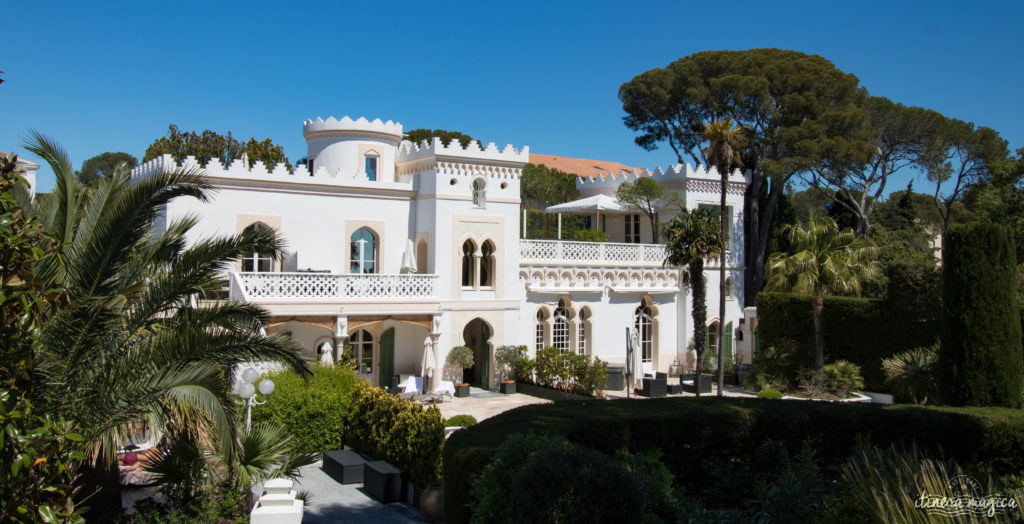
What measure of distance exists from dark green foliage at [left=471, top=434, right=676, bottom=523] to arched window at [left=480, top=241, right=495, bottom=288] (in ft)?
55.3

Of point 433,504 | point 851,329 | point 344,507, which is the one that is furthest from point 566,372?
point 433,504

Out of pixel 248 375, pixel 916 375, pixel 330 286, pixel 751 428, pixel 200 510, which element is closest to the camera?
pixel 200 510

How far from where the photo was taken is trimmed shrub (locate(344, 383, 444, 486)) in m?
12.3

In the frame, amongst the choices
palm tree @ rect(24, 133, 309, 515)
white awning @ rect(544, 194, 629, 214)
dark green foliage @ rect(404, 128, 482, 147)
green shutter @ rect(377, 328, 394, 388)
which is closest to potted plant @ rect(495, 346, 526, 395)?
green shutter @ rect(377, 328, 394, 388)

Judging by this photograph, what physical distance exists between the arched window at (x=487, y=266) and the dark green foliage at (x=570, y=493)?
55.3 ft

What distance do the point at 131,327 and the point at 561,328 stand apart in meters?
18.1

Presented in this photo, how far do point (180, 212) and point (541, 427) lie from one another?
14.7m

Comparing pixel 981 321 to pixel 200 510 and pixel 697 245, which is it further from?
pixel 200 510

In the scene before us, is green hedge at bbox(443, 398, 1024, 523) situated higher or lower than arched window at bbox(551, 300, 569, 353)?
lower

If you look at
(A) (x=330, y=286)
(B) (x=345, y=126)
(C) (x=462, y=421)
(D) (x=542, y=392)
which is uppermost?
(B) (x=345, y=126)

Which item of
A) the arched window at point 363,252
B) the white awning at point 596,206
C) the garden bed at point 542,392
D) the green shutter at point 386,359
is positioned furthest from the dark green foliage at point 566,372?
the white awning at point 596,206

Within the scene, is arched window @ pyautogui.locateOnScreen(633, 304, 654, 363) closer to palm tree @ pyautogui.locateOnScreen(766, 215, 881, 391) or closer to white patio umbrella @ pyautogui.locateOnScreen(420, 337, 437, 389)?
palm tree @ pyautogui.locateOnScreen(766, 215, 881, 391)

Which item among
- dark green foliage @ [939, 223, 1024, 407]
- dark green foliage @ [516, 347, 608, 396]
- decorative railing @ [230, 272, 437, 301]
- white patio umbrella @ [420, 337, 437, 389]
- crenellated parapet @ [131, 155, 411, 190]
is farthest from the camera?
white patio umbrella @ [420, 337, 437, 389]

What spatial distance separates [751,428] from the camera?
10.5 meters
